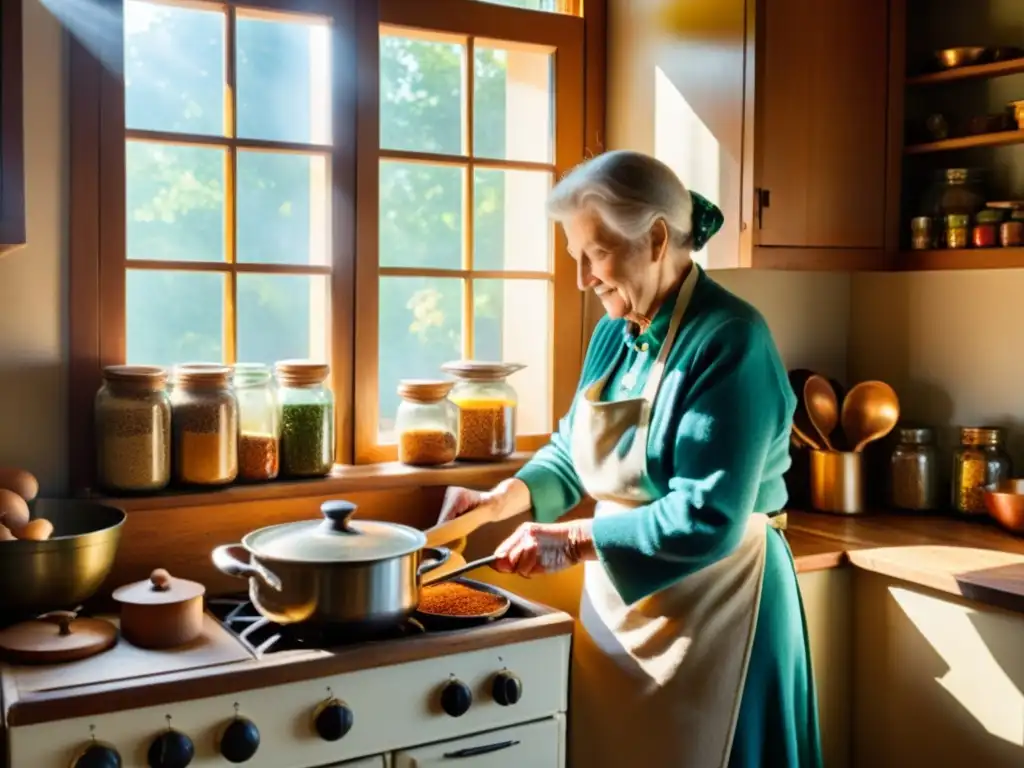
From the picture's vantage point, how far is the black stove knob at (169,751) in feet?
4.91

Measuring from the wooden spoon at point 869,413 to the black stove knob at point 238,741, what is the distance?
5.24 ft

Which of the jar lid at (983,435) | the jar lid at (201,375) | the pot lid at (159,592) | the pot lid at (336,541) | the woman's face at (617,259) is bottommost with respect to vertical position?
the pot lid at (159,592)

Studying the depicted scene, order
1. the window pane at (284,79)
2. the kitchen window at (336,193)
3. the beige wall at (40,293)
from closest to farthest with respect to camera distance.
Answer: the beige wall at (40,293) < the kitchen window at (336,193) < the window pane at (284,79)

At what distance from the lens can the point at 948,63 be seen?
2.46 m

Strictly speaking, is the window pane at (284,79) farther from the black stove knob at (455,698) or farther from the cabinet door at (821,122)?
the black stove knob at (455,698)

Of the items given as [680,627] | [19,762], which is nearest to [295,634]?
[19,762]

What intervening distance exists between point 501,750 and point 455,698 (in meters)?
0.16

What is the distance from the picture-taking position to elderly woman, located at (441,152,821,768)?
168cm

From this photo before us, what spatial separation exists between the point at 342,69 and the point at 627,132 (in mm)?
687

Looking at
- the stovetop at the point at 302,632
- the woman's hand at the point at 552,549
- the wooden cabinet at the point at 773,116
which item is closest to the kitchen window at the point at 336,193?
the wooden cabinet at the point at 773,116

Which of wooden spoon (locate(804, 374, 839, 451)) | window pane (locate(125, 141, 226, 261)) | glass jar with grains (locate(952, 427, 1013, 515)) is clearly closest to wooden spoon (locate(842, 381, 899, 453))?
Answer: wooden spoon (locate(804, 374, 839, 451))

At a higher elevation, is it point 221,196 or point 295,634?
point 221,196

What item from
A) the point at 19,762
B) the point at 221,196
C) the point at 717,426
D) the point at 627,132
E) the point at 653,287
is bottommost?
the point at 19,762

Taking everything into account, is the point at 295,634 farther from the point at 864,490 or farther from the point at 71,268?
the point at 864,490
